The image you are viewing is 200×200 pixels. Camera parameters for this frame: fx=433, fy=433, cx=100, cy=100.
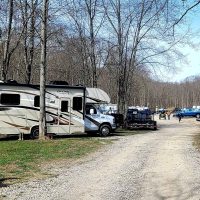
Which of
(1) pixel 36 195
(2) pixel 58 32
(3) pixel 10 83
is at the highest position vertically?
(2) pixel 58 32

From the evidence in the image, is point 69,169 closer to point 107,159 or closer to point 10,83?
point 107,159

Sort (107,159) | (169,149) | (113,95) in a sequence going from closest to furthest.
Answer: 1. (107,159)
2. (169,149)
3. (113,95)

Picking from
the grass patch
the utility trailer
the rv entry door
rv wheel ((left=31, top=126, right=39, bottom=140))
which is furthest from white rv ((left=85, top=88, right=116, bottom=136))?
the utility trailer

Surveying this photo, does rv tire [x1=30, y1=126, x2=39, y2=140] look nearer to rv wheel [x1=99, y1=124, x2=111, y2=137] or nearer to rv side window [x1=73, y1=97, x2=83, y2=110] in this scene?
rv side window [x1=73, y1=97, x2=83, y2=110]

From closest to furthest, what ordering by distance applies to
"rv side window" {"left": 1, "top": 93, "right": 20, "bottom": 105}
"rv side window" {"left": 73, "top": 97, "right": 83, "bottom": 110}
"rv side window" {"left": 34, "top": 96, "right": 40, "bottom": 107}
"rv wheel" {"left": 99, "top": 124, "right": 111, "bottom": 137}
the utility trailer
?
"rv side window" {"left": 1, "top": 93, "right": 20, "bottom": 105}
"rv side window" {"left": 34, "top": 96, "right": 40, "bottom": 107}
"rv side window" {"left": 73, "top": 97, "right": 83, "bottom": 110}
"rv wheel" {"left": 99, "top": 124, "right": 111, "bottom": 137}
the utility trailer

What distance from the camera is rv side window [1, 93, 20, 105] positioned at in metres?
21.6

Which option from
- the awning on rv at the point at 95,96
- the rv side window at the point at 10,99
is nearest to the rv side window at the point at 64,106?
the awning on rv at the point at 95,96

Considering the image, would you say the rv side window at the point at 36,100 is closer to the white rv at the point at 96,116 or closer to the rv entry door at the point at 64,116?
the rv entry door at the point at 64,116

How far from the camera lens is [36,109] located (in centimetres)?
2275

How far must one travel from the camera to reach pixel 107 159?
46.0ft

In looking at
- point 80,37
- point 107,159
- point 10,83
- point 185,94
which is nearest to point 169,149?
point 107,159

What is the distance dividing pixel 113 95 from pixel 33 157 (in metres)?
53.3

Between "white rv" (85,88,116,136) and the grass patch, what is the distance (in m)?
5.51

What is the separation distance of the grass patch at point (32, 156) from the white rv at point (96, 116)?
18.1ft
